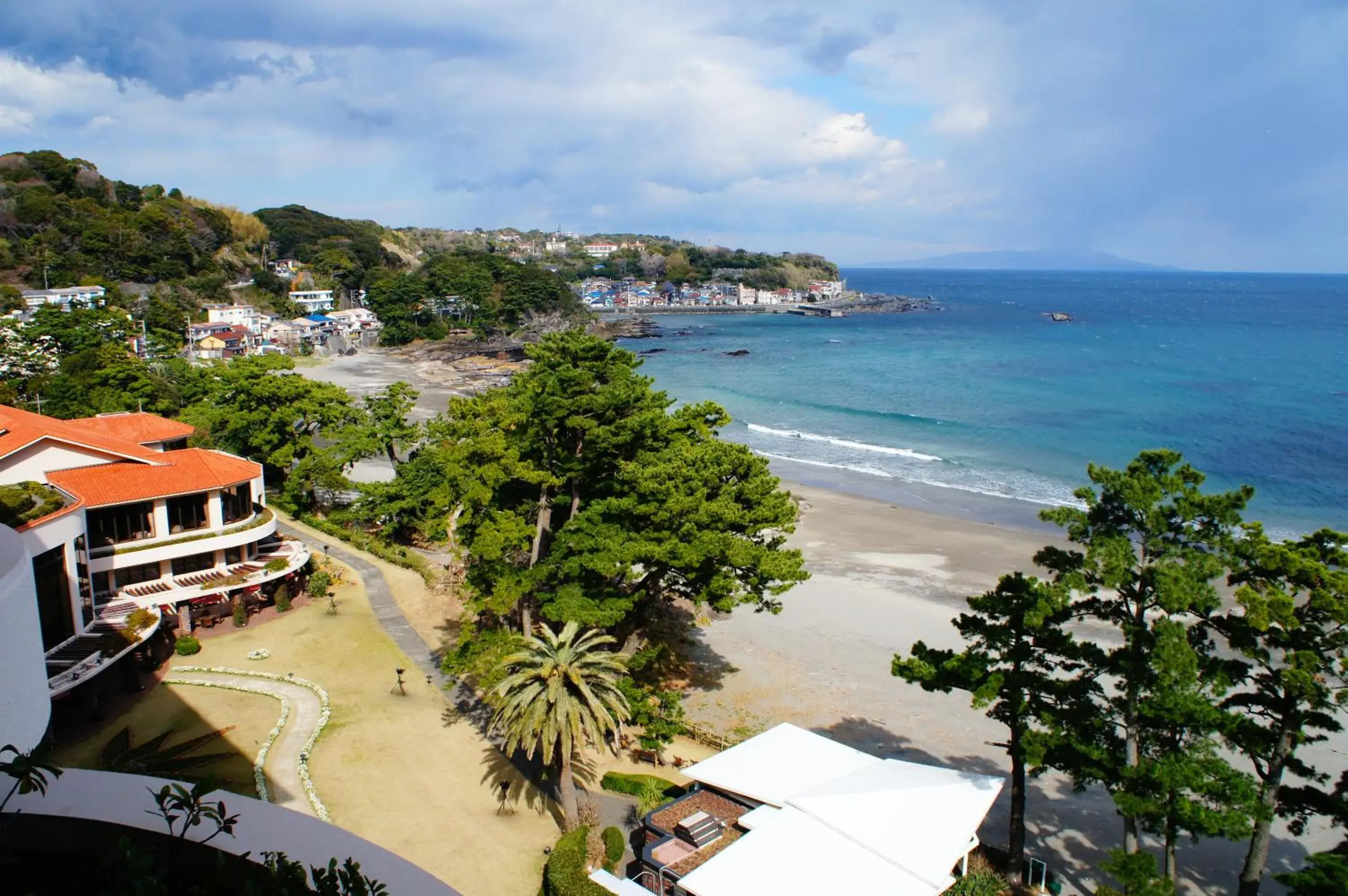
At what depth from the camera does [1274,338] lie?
392 ft

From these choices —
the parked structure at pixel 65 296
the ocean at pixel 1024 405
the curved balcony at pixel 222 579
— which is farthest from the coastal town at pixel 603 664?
the parked structure at pixel 65 296

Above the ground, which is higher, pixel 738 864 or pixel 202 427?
pixel 202 427

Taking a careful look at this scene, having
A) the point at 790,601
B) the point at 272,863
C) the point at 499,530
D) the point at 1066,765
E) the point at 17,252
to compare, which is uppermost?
the point at 17,252

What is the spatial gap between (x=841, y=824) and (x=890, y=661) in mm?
12214

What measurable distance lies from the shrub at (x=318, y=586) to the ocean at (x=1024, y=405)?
28.9m

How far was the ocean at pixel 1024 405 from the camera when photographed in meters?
48.7

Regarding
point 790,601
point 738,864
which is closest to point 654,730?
point 738,864

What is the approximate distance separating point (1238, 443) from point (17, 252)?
110 m

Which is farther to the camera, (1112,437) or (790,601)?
(1112,437)

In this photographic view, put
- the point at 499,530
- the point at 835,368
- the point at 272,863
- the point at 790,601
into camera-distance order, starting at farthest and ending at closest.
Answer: the point at 835,368, the point at 790,601, the point at 499,530, the point at 272,863

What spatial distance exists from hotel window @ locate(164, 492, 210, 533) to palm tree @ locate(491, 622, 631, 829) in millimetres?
14351

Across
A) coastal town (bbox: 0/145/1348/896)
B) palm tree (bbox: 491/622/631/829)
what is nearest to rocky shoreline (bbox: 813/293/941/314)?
coastal town (bbox: 0/145/1348/896)

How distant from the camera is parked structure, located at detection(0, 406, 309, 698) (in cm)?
2016

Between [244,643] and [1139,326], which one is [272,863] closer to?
[244,643]
